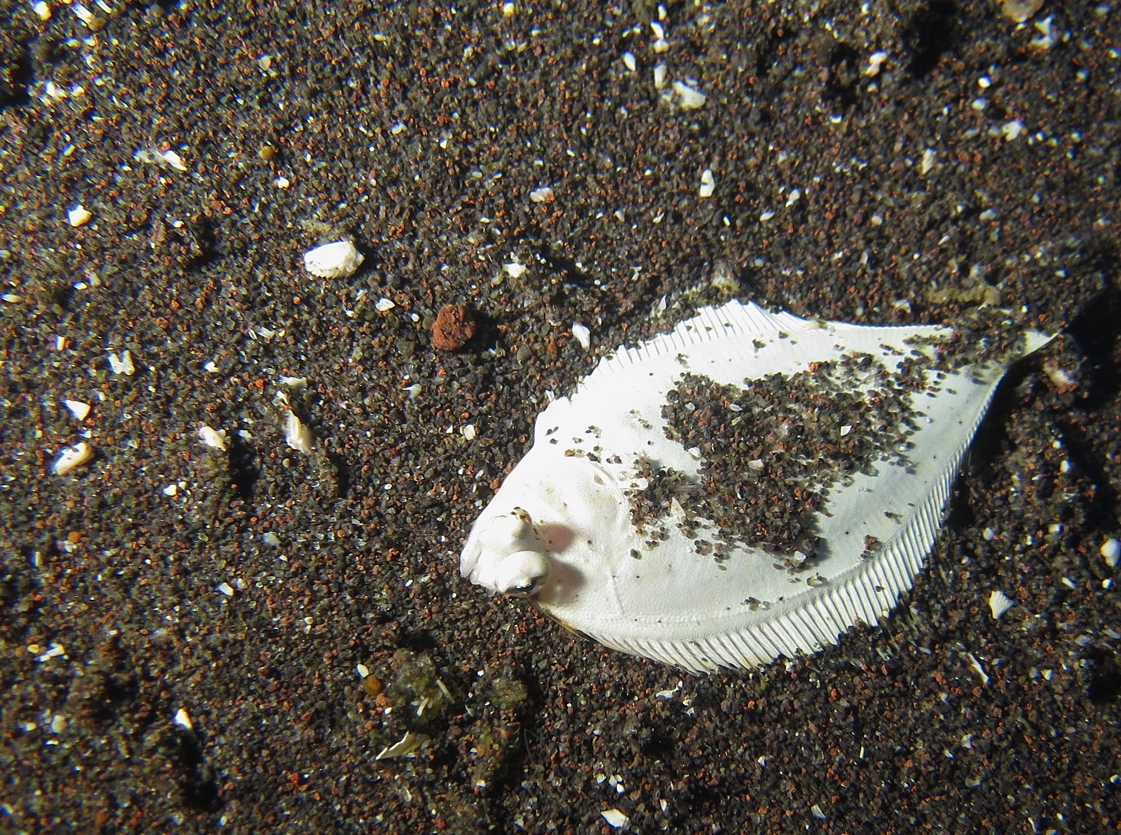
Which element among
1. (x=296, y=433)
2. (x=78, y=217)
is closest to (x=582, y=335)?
(x=296, y=433)

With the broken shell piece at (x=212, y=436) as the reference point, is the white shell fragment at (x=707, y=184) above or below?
below

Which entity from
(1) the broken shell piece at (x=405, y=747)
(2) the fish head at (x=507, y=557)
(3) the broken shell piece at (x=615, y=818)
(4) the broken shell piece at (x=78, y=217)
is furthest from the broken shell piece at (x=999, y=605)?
(4) the broken shell piece at (x=78, y=217)

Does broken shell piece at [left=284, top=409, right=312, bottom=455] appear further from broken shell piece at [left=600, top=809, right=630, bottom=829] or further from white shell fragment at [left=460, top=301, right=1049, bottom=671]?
broken shell piece at [left=600, top=809, right=630, bottom=829]

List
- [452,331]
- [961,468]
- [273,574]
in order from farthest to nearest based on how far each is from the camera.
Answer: [961,468], [452,331], [273,574]

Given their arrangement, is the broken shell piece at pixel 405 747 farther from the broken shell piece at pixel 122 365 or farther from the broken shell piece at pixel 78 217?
the broken shell piece at pixel 78 217

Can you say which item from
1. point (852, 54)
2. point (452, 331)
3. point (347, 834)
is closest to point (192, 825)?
point (347, 834)

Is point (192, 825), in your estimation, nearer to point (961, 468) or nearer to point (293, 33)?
point (293, 33)
